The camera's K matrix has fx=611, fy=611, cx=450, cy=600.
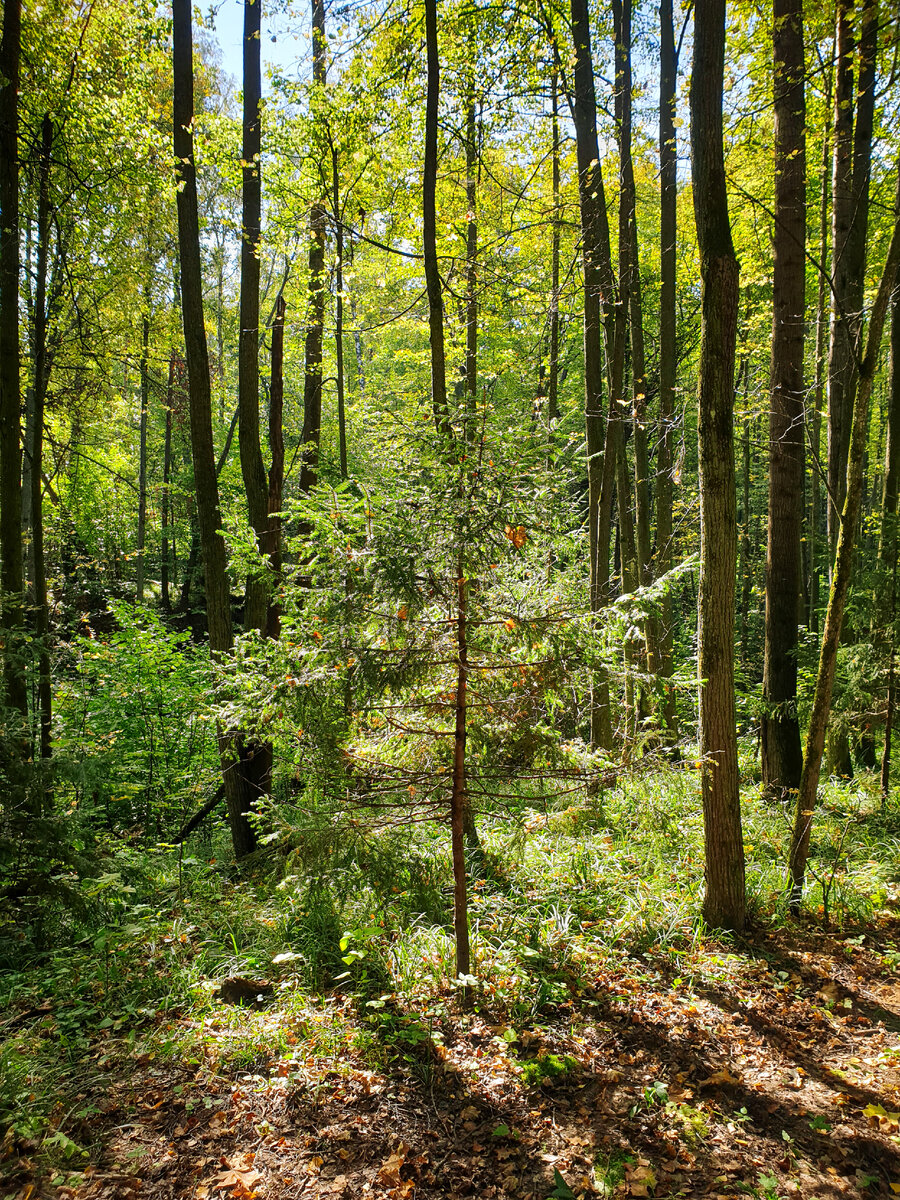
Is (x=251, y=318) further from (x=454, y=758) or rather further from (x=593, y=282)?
(x=454, y=758)

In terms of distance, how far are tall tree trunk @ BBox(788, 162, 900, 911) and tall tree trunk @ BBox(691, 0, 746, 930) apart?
603 mm

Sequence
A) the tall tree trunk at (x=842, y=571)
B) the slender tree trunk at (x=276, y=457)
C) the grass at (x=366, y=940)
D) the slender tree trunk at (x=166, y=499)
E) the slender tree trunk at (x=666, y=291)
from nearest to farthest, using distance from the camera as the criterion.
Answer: the grass at (x=366, y=940) < the tall tree trunk at (x=842, y=571) < the slender tree trunk at (x=276, y=457) < the slender tree trunk at (x=666, y=291) < the slender tree trunk at (x=166, y=499)

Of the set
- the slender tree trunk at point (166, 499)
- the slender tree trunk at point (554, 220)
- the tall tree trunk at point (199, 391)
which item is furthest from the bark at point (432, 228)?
the slender tree trunk at point (166, 499)

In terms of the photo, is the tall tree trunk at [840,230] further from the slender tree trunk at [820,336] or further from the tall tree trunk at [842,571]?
the tall tree trunk at [842,571]

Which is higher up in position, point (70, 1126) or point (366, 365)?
point (366, 365)

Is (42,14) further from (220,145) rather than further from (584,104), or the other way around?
(584,104)

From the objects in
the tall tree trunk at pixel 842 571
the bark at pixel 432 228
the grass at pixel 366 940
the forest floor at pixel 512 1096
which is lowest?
the forest floor at pixel 512 1096

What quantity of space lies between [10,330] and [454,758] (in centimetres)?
638

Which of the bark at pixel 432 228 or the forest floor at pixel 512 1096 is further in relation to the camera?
the bark at pixel 432 228

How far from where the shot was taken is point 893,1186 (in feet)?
8.70

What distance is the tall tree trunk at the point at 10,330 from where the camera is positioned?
596cm

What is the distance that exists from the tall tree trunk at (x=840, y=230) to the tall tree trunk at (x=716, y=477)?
2.79 ft

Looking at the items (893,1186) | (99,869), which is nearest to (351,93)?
(99,869)

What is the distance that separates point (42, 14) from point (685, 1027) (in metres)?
11.6
